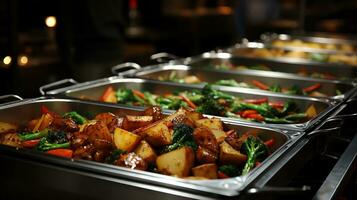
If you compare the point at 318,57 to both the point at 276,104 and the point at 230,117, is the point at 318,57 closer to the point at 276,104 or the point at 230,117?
the point at 276,104

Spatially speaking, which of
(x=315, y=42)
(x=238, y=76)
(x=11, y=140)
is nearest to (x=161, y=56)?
(x=238, y=76)

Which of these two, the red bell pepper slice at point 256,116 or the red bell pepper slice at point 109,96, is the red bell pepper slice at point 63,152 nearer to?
the red bell pepper slice at point 109,96

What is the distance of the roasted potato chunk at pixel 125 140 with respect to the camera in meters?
1.89

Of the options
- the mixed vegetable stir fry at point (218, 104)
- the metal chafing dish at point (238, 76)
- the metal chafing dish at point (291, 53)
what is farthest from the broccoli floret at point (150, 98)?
the metal chafing dish at point (291, 53)

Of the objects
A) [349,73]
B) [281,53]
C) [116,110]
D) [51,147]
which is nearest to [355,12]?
[281,53]

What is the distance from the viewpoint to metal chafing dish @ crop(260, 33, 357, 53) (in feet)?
17.4

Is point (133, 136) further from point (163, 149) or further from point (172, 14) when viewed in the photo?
point (172, 14)

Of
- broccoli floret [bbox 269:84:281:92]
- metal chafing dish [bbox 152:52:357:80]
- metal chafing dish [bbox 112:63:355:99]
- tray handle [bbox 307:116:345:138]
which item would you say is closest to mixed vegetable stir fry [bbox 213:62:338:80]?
metal chafing dish [bbox 152:52:357:80]

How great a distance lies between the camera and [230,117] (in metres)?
2.54

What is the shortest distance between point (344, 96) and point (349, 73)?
1.21 meters

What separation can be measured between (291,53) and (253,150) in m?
3.18

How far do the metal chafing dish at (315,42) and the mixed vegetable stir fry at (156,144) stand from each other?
10.9 ft

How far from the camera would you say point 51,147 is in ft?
6.32

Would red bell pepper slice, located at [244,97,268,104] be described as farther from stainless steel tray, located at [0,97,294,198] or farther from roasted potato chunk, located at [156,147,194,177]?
roasted potato chunk, located at [156,147,194,177]
